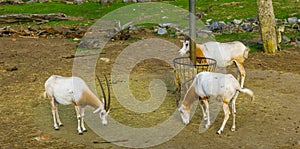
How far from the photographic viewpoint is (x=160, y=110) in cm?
960

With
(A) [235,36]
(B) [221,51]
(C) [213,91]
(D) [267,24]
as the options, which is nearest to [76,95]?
(C) [213,91]

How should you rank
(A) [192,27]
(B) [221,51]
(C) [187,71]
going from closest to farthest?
1. (A) [192,27]
2. (C) [187,71]
3. (B) [221,51]

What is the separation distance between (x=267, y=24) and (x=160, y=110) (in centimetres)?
740

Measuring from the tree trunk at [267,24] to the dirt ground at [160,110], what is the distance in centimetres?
50

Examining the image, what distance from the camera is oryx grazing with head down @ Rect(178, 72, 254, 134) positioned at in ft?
26.4

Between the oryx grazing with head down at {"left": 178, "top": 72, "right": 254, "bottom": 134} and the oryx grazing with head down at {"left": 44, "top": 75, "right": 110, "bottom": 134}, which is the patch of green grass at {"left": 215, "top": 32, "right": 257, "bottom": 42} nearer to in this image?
the oryx grazing with head down at {"left": 178, "top": 72, "right": 254, "bottom": 134}

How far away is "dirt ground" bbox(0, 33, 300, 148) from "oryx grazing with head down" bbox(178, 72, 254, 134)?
0.30m

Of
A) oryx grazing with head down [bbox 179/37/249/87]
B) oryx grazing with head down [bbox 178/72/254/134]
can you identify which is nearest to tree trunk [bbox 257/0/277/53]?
oryx grazing with head down [bbox 179/37/249/87]

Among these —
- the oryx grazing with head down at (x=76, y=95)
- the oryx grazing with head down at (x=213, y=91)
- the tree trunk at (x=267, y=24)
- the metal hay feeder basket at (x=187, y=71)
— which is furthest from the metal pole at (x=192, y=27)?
the tree trunk at (x=267, y=24)

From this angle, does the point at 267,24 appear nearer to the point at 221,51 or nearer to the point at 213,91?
the point at 221,51

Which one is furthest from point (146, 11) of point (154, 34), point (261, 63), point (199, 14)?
point (261, 63)

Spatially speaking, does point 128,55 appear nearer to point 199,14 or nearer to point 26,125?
point 26,125

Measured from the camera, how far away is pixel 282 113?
30.3ft

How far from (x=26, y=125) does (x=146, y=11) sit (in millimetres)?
17845
